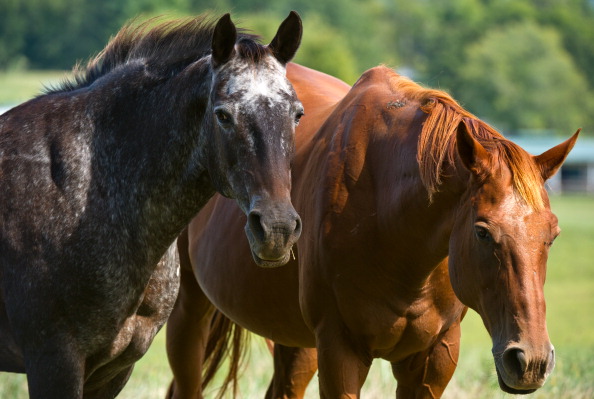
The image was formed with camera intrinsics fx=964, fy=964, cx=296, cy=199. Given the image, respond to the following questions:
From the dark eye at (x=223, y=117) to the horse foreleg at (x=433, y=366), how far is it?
60.7 inches

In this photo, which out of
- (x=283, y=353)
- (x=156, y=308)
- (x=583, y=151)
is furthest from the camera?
(x=583, y=151)

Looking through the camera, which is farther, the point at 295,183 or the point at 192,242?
the point at 192,242

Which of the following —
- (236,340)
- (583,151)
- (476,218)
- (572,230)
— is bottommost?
(583,151)

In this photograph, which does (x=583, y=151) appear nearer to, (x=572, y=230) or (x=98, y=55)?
(x=572, y=230)

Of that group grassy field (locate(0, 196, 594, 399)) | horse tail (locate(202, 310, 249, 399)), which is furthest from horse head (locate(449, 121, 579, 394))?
horse tail (locate(202, 310, 249, 399))

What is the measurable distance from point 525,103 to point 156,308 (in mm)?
94264

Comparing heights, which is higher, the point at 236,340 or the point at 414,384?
the point at 414,384

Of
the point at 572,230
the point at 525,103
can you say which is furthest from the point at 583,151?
the point at 572,230

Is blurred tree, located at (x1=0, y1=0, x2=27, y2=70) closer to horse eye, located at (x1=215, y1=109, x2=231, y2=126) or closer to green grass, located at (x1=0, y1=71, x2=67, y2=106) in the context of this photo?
green grass, located at (x1=0, y1=71, x2=67, y2=106)

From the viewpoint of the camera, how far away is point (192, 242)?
574 centimetres

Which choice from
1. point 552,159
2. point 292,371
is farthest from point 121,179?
point 292,371

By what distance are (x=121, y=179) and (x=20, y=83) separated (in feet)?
183

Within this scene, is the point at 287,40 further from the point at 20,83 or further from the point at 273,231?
the point at 20,83

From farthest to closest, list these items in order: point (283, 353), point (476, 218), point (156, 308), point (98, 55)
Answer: point (283, 353) → point (98, 55) → point (156, 308) → point (476, 218)
